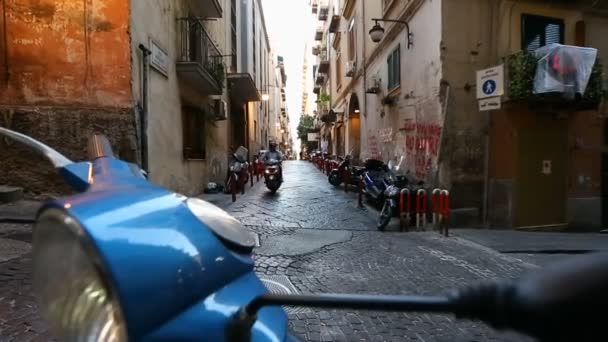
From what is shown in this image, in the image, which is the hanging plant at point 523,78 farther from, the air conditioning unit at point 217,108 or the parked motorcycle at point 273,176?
the air conditioning unit at point 217,108

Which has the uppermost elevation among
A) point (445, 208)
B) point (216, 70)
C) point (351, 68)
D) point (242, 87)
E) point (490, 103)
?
point (351, 68)

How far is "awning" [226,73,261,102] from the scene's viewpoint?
17.2 metres

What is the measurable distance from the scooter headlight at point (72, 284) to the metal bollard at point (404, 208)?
7.50 meters

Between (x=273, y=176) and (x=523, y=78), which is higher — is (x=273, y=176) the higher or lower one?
the lower one

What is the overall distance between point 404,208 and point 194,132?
24.1 ft

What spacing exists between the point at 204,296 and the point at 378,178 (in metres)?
9.85

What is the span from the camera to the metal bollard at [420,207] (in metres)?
8.24

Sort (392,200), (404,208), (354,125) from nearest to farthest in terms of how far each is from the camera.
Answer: (392,200) → (404,208) → (354,125)

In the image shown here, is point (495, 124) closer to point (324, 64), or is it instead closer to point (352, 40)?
point (352, 40)

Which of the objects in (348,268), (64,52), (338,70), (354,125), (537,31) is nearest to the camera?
(348,268)

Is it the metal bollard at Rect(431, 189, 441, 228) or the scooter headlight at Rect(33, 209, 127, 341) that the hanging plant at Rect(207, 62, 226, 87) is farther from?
the scooter headlight at Rect(33, 209, 127, 341)

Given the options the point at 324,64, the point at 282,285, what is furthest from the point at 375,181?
the point at 324,64

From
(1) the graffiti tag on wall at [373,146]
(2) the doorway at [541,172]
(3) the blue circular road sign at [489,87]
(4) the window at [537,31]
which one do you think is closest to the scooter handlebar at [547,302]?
(3) the blue circular road sign at [489,87]

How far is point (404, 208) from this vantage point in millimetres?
8195
